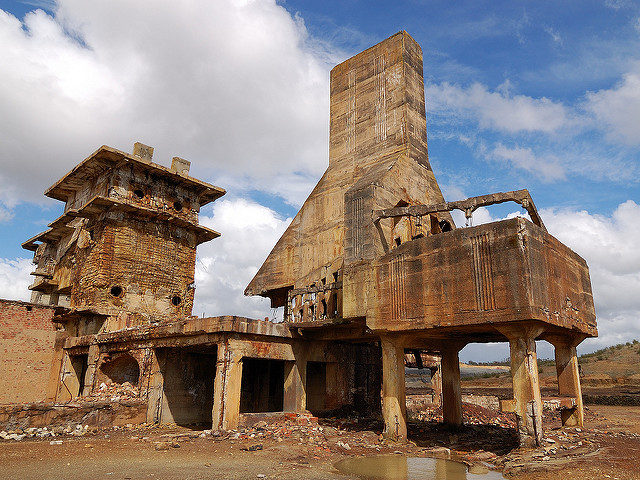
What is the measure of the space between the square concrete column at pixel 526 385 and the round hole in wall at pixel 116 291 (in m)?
17.5

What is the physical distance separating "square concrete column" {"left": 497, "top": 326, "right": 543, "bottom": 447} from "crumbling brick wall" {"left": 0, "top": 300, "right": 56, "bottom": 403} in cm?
1947

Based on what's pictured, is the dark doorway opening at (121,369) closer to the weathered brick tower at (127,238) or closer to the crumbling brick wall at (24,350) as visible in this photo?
the weathered brick tower at (127,238)

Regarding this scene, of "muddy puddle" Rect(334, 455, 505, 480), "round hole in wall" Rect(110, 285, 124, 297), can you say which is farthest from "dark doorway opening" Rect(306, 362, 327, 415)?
"round hole in wall" Rect(110, 285, 124, 297)

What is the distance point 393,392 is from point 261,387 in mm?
9104

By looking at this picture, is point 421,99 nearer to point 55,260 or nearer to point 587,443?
point 587,443

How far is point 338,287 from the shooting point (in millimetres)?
15195

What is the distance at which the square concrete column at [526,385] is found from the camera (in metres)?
10.5

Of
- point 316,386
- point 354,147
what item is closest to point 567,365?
point 316,386

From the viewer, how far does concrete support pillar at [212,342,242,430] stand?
45.6 ft

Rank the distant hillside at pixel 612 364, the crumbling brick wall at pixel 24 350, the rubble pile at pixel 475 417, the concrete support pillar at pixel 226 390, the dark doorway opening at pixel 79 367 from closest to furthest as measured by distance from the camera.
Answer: the concrete support pillar at pixel 226 390
the rubble pile at pixel 475 417
the crumbling brick wall at pixel 24 350
the dark doorway opening at pixel 79 367
the distant hillside at pixel 612 364

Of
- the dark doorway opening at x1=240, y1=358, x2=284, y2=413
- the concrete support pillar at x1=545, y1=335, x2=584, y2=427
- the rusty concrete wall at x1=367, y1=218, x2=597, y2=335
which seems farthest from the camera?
the dark doorway opening at x1=240, y1=358, x2=284, y2=413

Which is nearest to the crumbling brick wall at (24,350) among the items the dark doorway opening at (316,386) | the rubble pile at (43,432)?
the rubble pile at (43,432)

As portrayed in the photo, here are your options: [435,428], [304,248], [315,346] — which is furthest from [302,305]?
[435,428]

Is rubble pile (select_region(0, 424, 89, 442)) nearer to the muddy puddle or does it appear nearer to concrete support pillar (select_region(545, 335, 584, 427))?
the muddy puddle
